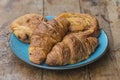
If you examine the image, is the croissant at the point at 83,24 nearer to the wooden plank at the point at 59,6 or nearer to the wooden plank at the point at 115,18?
the wooden plank at the point at 115,18

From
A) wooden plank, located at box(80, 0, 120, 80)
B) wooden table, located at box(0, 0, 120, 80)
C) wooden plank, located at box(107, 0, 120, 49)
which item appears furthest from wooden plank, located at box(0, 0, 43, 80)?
wooden plank, located at box(107, 0, 120, 49)

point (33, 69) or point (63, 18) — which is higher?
point (63, 18)

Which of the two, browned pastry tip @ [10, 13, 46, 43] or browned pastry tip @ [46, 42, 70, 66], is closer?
browned pastry tip @ [46, 42, 70, 66]

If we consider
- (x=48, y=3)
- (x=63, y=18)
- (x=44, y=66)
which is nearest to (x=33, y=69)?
(x=44, y=66)

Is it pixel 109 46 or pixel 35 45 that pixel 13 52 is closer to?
pixel 35 45

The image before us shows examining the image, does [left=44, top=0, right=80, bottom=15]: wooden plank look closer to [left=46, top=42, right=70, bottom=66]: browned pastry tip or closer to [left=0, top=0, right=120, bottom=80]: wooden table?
[left=0, top=0, right=120, bottom=80]: wooden table

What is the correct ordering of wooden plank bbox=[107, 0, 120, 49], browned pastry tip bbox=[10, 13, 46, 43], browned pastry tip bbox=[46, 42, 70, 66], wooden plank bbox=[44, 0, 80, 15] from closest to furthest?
browned pastry tip bbox=[46, 42, 70, 66], browned pastry tip bbox=[10, 13, 46, 43], wooden plank bbox=[107, 0, 120, 49], wooden plank bbox=[44, 0, 80, 15]

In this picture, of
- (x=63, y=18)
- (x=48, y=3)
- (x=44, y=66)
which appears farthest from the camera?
(x=48, y=3)

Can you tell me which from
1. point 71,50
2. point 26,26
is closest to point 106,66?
point 71,50
